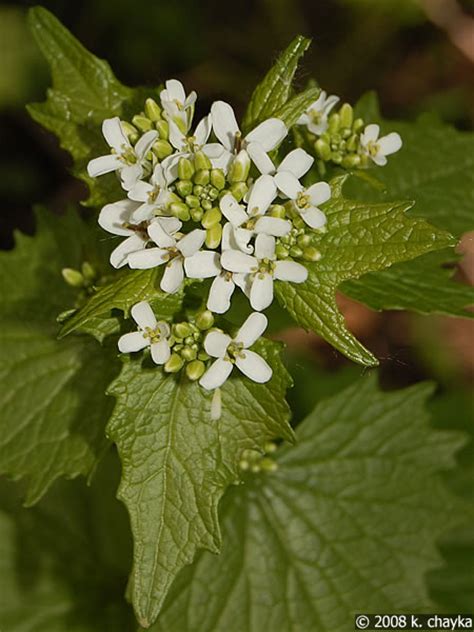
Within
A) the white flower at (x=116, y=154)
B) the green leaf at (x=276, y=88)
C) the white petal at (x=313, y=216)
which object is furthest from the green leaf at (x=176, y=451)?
the green leaf at (x=276, y=88)

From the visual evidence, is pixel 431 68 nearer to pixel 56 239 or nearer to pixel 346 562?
pixel 56 239

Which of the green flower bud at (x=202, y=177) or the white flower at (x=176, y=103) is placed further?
the white flower at (x=176, y=103)

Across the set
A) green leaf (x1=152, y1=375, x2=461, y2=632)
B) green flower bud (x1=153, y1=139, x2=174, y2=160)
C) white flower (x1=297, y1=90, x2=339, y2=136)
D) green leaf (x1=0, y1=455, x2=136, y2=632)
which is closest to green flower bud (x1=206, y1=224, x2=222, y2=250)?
green flower bud (x1=153, y1=139, x2=174, y2=160)

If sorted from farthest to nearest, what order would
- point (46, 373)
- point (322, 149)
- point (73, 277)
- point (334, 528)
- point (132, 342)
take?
point (334, 528) < point (46, 373) < point (73, 277) < point (322, 149) < point (132, 342)

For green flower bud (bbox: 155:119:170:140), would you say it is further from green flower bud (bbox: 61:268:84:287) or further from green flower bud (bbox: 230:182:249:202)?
green flower bud (bbox: 61:268:84:287)

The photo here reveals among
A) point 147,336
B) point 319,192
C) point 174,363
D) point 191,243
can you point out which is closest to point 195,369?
point 174,363

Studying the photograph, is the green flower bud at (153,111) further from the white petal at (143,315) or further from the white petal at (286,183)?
the white petal at (143,315)

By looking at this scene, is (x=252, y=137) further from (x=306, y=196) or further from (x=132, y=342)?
(x=132, y=342)

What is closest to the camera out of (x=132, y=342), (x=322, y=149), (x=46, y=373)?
(x=132, y=342)
